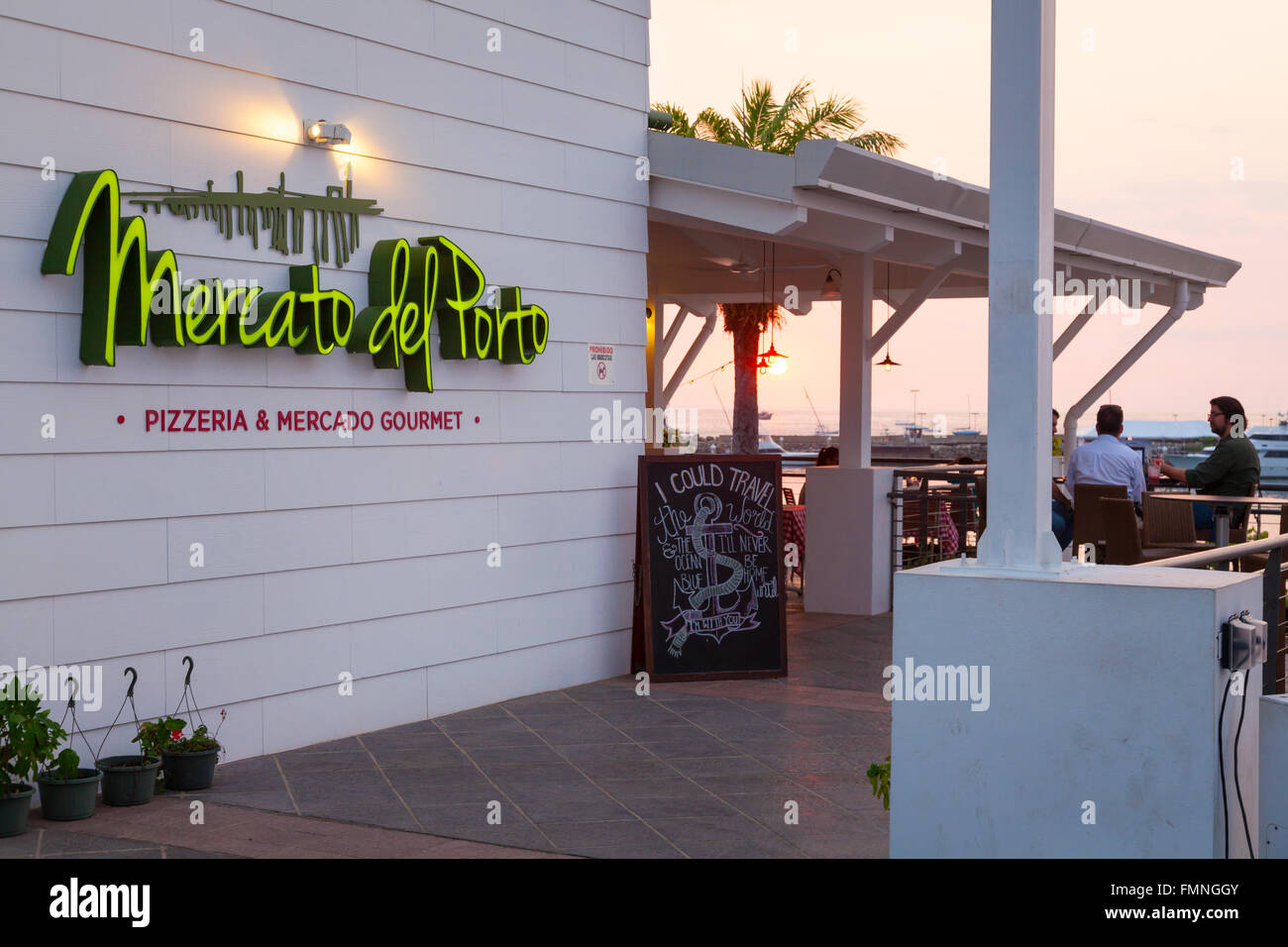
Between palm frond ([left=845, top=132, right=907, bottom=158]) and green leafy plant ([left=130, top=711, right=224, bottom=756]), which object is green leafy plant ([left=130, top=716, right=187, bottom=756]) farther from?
palm frond ([left=845, top=132, right=907, bottom=158])

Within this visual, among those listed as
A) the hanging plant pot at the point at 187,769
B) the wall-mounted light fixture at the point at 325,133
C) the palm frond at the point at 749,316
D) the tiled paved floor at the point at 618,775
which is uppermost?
the palm frond at the point at 749,316

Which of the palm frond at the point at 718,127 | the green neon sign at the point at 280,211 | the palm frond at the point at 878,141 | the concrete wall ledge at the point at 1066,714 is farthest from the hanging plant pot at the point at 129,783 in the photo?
the palm frond at the point at 878,141

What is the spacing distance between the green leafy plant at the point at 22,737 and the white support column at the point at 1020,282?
3296 mm

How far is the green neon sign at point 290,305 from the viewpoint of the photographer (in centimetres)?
520

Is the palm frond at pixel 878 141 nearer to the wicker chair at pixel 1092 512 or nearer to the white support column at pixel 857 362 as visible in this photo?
the white support column at pixel 857 362

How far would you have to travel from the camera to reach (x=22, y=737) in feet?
15.3

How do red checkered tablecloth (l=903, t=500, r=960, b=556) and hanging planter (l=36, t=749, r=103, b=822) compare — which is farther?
red checkered tablecloth (l=903, t=500, r=960, b=556)

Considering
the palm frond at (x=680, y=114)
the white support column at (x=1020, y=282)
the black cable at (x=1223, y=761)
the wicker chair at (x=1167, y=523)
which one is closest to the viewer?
the black cable at (x=1223, y=761)

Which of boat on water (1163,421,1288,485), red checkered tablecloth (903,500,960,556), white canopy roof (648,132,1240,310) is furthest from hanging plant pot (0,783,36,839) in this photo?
boat on water (1163,421,1288,485)

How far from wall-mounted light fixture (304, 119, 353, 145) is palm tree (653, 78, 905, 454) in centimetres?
1228

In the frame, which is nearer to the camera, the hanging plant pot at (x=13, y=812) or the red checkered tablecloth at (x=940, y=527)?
the hanging plant pot at (x=13, y=812)

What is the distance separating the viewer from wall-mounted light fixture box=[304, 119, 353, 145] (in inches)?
244
